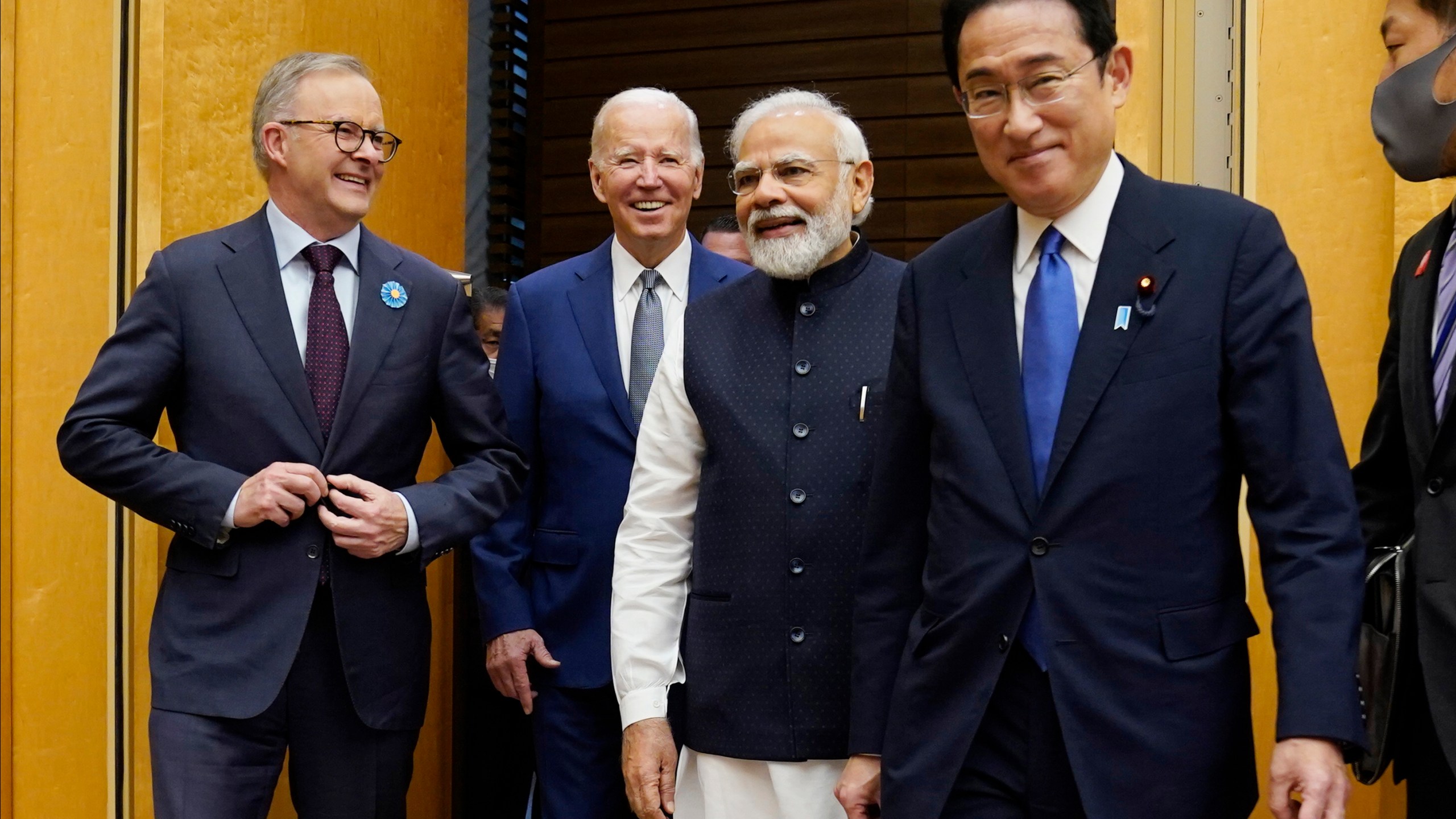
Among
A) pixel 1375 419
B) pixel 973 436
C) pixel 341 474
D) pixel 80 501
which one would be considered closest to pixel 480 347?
pixel 341 474

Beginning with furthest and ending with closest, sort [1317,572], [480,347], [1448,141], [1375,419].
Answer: [480,347] → [1375,419] → [1448,141] → [1317,572]

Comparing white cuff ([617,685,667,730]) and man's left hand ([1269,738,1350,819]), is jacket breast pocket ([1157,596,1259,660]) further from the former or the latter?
white cuff ([617,685,667,730])

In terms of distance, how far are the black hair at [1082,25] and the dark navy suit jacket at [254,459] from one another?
52.8 inches

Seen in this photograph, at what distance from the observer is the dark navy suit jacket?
270 centimetres

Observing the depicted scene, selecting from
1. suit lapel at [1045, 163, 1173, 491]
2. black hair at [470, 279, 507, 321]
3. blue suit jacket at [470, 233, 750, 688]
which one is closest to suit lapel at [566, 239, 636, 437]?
blue suit jacket at [470, 233, 750, 688]

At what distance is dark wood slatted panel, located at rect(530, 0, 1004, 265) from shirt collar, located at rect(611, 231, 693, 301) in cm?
324

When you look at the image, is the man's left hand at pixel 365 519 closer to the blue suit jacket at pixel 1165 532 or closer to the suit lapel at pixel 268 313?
the suit lapel at pixel 268 313

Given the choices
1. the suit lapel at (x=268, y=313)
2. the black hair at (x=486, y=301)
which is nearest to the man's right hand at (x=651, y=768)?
the suit lapel at (x=268, y=313)

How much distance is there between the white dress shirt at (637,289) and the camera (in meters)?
3.22

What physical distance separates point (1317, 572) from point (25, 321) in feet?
10.2

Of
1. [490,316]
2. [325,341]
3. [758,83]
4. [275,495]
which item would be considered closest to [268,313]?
[325,341]

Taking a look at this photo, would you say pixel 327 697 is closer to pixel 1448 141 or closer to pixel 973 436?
pixel 973 436

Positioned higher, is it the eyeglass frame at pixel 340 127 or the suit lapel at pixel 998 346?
the eyeglass frame at pixel 340 127

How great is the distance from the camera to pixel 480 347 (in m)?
3.08
